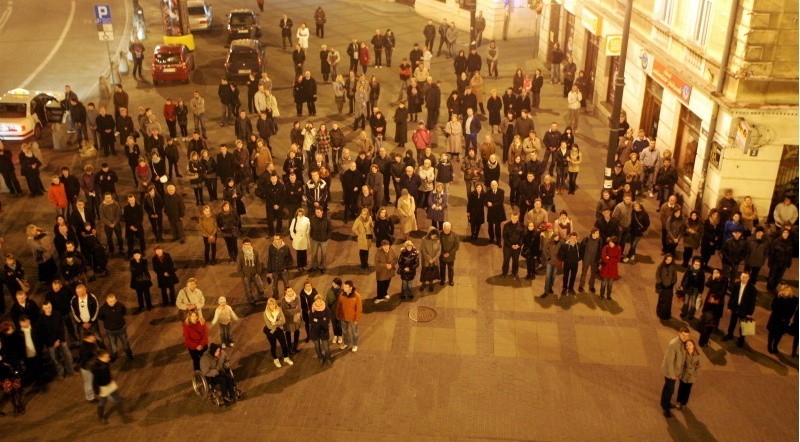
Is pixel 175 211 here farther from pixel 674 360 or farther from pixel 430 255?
pixel 674 360

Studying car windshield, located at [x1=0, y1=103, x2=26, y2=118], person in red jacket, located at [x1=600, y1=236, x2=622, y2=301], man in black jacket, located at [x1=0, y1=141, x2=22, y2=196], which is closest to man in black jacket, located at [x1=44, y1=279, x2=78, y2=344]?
man in black jacket, located at [x1=0, y1=141, x2=22, y2=196]

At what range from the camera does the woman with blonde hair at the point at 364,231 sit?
1716 centimetres

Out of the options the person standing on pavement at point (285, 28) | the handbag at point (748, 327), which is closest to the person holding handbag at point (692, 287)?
the handbag at point (748, 327)

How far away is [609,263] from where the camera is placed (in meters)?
15.8

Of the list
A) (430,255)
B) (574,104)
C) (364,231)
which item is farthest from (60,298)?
(574,104)

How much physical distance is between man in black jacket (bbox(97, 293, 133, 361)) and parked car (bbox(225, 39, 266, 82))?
57.1ft

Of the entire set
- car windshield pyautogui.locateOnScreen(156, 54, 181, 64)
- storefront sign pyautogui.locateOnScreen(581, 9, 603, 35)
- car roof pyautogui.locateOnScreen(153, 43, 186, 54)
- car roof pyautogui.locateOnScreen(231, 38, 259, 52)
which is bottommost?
car windshield pyautogui.locateOnScreen(156, 54, 181, 64)

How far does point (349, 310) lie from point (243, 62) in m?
18.5

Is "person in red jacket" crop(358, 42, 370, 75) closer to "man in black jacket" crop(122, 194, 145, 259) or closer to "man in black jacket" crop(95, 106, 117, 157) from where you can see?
"man in black jacket" crop(95, 106, 117, 157)

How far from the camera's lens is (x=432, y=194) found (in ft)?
60.1

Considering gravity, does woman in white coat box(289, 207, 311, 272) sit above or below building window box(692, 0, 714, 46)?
below

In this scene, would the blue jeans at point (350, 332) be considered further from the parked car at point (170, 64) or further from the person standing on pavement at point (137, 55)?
the person standing on pavement at point (137, 55)

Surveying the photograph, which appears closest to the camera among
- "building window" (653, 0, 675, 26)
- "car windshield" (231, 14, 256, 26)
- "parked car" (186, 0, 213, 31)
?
"building window" (653, 0, 675, 26)

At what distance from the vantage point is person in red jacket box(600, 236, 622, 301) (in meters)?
15.8
